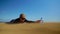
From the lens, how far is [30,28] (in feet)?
5.16

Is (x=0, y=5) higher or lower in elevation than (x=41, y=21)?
higher

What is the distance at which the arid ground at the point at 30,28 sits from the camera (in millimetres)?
1567

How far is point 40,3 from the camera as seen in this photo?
5.20 feet

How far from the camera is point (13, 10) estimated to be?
157 cm

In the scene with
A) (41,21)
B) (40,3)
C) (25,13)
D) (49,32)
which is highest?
(40,3)

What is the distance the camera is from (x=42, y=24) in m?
1.56

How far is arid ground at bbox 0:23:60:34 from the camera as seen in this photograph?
1.57 metres

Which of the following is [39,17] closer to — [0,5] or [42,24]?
[42,24]

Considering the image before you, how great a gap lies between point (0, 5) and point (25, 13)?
0.99 feet

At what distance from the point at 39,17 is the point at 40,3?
0.16m

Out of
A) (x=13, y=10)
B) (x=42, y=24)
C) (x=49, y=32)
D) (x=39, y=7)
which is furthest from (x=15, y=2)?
(x=49, y=32)

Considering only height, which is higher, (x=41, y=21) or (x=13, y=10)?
(x=13, y=10)

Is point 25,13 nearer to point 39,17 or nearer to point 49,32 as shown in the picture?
point 39,17

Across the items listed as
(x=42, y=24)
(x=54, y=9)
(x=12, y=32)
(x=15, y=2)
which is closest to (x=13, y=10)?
(x=15, y=2)
